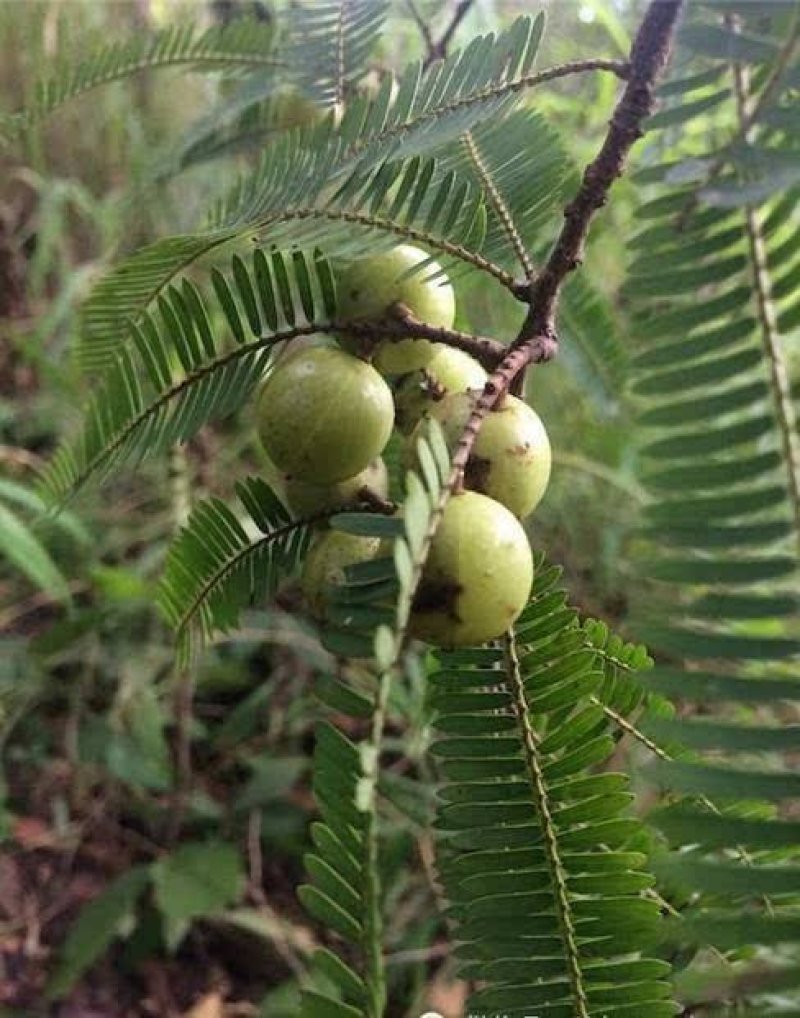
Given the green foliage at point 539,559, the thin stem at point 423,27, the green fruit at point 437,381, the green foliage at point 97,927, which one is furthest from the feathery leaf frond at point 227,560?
the green foliage at point 97,927

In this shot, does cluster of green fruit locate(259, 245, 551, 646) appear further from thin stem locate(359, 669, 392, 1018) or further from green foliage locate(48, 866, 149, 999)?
green foliage locate(48, 866, 149, 999)

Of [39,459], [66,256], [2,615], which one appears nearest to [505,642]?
[2,615]

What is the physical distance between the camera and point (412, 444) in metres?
0.65

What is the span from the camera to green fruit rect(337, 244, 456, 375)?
2.42ft

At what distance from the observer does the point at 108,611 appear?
1.99 metres

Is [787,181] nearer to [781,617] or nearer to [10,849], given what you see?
[781,617]

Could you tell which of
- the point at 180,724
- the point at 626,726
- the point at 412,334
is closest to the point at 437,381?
the point at 412,334

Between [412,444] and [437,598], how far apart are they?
0.11 metres

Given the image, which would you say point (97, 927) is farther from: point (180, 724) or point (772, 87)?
point (772, 87)

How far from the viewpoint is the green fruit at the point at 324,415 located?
2.27ft

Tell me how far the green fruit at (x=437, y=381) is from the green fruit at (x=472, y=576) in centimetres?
17

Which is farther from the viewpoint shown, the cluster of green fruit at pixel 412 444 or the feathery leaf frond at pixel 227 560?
the feathery leaf frond at pixel 227 560

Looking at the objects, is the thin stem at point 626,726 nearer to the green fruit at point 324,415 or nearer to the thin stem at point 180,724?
the green fruit at point 324,415

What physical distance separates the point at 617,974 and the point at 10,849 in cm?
157
